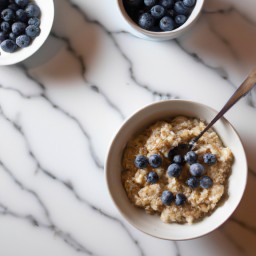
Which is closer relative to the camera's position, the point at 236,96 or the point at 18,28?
the point at 236,96

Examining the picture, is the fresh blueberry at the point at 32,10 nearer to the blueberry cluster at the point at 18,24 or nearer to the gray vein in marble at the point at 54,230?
the blueberry cluster at the point at 18,24

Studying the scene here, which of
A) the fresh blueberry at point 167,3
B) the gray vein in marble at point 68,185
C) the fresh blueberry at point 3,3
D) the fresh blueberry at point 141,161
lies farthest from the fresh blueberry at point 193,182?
the fresh blueberry at point 3,3

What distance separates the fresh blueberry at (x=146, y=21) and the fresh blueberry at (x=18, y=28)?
0.32m

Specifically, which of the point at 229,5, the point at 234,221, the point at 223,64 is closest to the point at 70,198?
the point at 234,221

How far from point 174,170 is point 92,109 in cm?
31

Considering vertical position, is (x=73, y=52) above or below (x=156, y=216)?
above

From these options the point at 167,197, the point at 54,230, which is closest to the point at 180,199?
the point at 167,197

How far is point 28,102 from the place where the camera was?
125cm

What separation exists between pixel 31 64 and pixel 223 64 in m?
0.53

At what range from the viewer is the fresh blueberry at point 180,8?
3.84 ft

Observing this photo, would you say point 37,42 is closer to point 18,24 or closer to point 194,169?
point 18,24

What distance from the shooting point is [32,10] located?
3.96ft

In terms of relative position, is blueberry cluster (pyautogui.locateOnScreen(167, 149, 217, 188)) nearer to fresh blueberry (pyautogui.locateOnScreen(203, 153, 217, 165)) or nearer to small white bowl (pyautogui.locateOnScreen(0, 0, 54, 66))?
fresh blueberry (pyautogui.locateOnScreen(203, 153, 217, 165))

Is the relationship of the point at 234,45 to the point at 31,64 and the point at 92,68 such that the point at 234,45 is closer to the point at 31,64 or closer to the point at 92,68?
the point at 92,68
